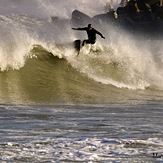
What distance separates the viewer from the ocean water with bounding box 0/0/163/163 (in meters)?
7.63

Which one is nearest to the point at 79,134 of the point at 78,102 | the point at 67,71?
the point at 78,102

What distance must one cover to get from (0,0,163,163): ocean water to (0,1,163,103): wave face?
0.03 m

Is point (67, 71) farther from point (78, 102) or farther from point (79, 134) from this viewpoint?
point (79, 134)

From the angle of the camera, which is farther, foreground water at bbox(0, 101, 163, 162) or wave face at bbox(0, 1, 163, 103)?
wave face at bbox(0, 1, 163, 103)

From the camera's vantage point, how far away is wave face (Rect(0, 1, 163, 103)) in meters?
15.8

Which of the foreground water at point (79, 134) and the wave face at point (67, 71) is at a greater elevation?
the wave face at point (67, 71)

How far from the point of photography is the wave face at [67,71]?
15.8 m

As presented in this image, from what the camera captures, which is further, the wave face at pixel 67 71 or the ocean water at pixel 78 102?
the wave face at pixel 67 71

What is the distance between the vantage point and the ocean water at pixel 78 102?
763 cm

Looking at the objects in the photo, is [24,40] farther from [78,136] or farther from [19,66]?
[78,136]

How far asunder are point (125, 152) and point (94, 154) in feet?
1.46

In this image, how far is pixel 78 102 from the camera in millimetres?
14102

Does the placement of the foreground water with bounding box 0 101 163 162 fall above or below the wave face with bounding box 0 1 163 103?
below

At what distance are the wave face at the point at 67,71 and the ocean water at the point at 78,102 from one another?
27mm
